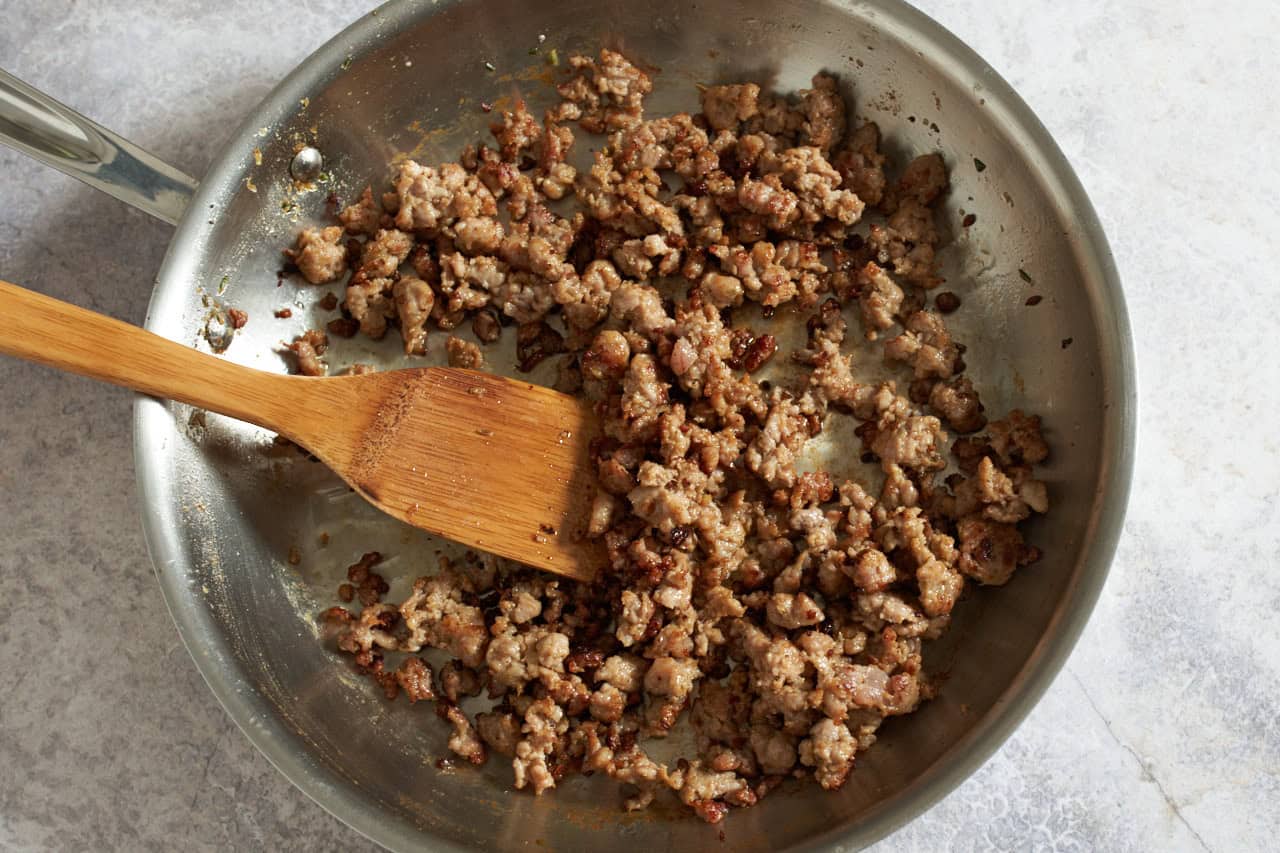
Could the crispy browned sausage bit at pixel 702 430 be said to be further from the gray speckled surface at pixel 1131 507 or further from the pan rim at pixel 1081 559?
the gray speckled surface at pixel 1131 507

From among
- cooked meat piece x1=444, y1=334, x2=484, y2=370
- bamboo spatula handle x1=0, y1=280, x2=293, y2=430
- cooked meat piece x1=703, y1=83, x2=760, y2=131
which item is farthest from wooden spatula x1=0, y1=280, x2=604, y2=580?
cooked meat piece x1=703, y1=83, x2=760, y2=131

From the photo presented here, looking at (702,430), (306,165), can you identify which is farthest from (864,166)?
(306,165)

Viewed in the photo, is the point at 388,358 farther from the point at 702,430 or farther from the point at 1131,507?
the point at 1131,507

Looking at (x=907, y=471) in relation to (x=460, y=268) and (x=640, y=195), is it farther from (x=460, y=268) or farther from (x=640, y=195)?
(x=460, y=268)

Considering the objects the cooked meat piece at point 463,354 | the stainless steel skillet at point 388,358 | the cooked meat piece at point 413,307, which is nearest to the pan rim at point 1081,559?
the stainless steel skillet at point 388,358

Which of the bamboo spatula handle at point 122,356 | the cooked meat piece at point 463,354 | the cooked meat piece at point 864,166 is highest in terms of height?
the cooked meat piece at point 864,166

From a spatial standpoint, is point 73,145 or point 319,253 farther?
point 319,253
